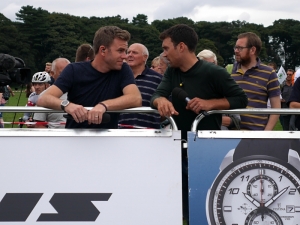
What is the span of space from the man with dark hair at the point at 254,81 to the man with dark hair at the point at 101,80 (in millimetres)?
1558

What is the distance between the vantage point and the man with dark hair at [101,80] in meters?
5.00

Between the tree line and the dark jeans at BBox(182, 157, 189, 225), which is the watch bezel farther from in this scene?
the tree line

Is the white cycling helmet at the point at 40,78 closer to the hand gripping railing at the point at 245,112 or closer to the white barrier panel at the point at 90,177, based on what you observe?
the white barrier panel at the point at 90,177

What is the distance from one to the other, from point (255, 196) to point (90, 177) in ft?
4.39

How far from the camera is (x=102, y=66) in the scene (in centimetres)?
512

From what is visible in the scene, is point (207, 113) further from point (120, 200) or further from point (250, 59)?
point (250, 59)

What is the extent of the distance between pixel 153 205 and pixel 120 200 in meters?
0.27

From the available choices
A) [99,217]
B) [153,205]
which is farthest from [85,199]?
[153,205]

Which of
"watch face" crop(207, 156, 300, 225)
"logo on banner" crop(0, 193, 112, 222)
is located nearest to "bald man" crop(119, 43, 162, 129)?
"logo on banner" crop(0, 193, 112, 222)

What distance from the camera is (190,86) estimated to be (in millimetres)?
5023

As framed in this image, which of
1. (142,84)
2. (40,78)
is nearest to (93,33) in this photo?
(40,78)

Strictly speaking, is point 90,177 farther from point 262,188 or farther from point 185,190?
point 262,188

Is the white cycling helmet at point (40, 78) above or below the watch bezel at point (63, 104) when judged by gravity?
above

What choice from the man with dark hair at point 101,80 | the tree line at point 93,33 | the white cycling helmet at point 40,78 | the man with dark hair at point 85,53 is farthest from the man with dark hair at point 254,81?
the tree line at point 93,33
